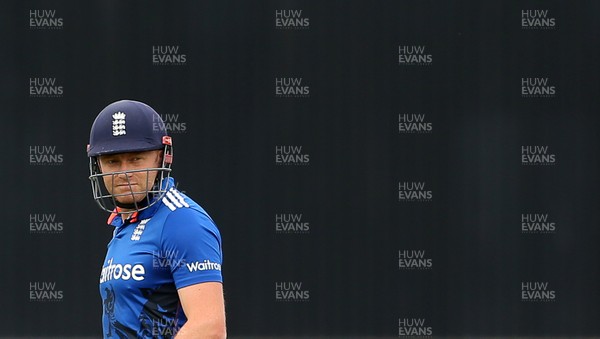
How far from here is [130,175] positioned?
105 inches

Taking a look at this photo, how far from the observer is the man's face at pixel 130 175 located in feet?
8.79

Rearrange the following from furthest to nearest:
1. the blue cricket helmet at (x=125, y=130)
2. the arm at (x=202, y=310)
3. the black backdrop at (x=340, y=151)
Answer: the black backdrop at (x=340, y=151), the blue cricket helmet at (x=125, y=130), the arm at (x=202, y=310)

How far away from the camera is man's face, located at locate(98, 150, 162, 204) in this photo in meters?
2.68

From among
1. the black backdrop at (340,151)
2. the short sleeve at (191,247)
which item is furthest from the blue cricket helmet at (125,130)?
the black backdrop at (340,151)

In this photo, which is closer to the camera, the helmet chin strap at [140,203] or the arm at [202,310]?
the arm at [202,310]

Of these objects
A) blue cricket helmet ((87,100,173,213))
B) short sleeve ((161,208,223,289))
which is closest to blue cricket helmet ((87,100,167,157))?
blue cricket helmet ((87,100,173,213))

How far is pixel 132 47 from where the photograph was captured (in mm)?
7824

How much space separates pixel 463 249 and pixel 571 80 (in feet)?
6.03

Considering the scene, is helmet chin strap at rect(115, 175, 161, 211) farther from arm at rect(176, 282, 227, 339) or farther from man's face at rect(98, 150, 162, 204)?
arm at rect(176, 282, 227, 339)

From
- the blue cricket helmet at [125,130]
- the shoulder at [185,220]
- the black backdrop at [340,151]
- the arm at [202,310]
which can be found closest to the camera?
the arm at [202,310]

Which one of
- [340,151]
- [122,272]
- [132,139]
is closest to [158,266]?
[122,272]

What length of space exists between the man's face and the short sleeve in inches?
7.1

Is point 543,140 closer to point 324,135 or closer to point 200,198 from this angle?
point 324,135

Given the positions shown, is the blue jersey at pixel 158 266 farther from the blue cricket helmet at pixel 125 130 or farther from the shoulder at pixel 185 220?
the blue cricket helmet at pixel 125 130
